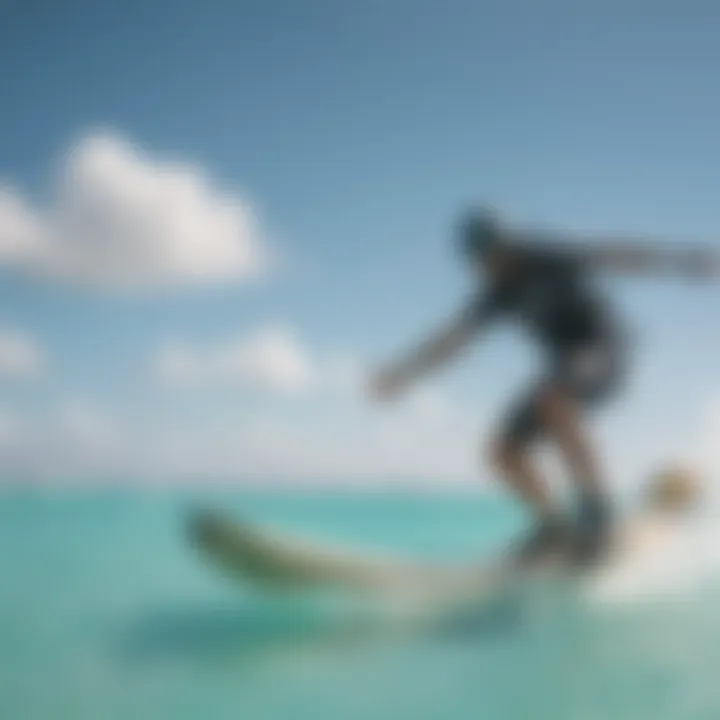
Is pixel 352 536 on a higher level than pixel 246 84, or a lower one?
lower

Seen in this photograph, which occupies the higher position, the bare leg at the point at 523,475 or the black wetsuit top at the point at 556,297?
the black wetsuit top at the point at 556,297

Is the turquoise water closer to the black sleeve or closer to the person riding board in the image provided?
the person riding board

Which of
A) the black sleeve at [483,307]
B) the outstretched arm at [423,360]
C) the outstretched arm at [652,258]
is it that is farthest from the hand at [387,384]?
the outstretched arm at [652,258]

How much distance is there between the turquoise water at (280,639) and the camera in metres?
1.52

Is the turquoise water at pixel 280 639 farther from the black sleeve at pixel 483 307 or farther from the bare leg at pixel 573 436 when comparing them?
the black sleeve at pixel 483 307

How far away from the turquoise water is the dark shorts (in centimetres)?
13

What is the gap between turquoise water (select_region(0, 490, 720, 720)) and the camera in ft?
4.97

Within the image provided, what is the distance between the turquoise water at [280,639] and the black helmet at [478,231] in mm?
388

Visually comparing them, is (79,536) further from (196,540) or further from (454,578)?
(454,578)

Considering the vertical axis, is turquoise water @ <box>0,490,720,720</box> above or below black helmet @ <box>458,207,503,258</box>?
below

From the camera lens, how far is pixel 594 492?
63.4 inches

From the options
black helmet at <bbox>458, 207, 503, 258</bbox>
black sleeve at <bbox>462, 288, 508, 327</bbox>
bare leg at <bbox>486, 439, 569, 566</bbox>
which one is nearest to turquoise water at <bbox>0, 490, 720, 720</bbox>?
bare leg at <bbox>486, 439, 569, 566</bbox>

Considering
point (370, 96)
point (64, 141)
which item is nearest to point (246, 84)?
point (370, 96)

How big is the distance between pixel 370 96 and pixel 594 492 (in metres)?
0.72
